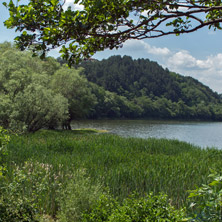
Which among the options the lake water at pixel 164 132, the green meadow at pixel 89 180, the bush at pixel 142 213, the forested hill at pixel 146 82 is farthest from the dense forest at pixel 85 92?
the lake water at pixel 164 132

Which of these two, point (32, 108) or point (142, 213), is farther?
point (32, 108)

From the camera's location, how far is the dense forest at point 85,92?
22.4 metres

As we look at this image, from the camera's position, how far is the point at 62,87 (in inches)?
1497

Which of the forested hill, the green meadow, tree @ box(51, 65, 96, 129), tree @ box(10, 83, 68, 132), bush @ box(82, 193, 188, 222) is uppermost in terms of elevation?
the forested hill

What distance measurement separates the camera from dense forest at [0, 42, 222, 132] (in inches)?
880

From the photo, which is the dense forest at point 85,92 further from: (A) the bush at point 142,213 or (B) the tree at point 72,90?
(A) the bush at point 142,213

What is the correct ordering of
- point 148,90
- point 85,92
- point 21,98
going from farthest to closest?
1. point 148,90
2. point 85,92
3. point 21,98

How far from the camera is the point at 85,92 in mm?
41125

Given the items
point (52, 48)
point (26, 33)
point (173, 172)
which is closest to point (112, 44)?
point (52, 48)

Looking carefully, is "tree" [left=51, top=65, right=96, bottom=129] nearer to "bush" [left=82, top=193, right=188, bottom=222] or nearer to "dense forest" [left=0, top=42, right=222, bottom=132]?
"dense forest" [left=0, top=42, right=222, bottom=132]

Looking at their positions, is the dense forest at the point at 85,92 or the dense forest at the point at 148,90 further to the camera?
the dense forest at the point at 148,90

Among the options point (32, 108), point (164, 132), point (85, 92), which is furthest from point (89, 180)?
point (164, 132)

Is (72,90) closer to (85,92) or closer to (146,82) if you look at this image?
(85,92)

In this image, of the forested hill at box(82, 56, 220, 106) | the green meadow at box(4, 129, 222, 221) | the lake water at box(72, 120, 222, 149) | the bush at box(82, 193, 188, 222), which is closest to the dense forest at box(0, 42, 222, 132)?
the forested hill at box(82, 56, 220, 106)
